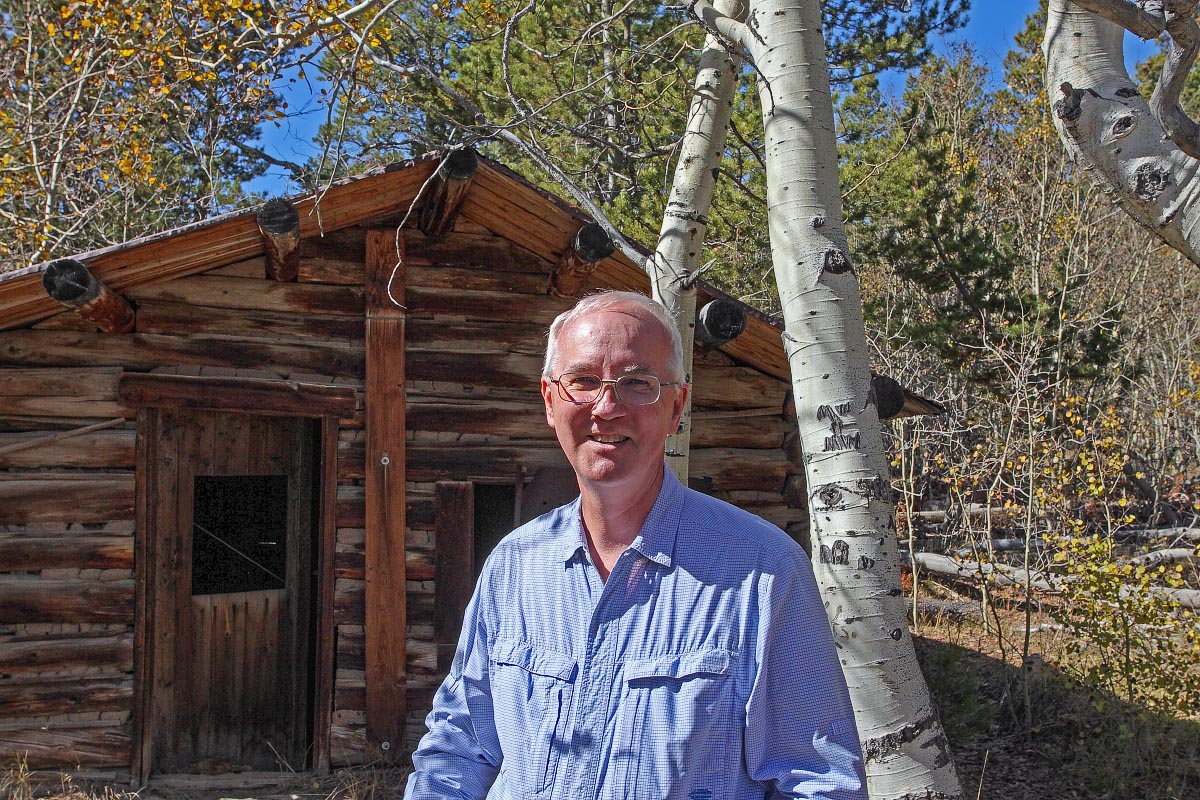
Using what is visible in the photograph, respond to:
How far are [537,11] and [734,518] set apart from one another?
26.1ft

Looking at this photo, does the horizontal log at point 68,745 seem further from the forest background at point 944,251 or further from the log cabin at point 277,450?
the forest background at point 944,251

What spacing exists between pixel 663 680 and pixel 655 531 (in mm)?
266

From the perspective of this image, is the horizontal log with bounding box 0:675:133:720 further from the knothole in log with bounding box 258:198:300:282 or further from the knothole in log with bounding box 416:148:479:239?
the knothole in log with bounding box 416:148:479:239

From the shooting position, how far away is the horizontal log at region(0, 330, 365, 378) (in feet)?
18.9

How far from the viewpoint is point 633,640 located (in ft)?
5.57

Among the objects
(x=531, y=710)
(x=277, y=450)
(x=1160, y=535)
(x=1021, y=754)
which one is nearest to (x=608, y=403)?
(x=531, y=710)

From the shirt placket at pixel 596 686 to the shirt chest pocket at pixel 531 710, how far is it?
3 centimetres

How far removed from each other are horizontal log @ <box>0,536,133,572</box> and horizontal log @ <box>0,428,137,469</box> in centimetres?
44

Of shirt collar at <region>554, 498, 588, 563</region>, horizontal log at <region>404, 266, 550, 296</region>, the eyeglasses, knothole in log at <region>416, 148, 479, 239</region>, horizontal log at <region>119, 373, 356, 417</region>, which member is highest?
knothole in log at <region>416, 148, 479, 239</region>

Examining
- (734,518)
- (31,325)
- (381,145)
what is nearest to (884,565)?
(734,518)

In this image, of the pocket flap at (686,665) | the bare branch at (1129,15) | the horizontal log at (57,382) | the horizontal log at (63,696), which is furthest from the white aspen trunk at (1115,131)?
the horizontal log at (63,696)

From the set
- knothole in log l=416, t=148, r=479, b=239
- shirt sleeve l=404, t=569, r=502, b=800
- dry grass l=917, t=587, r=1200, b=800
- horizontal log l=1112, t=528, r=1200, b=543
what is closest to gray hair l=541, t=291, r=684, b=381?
shirt sleeve l=404, t=569, r=502, b=800

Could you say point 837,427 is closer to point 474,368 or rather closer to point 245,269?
point 474,368

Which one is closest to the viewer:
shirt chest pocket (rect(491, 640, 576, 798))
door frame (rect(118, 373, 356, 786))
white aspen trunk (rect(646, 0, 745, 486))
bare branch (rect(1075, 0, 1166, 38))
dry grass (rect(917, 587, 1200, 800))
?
shirt chest pocket (rect(491, 640, 576, 798))
